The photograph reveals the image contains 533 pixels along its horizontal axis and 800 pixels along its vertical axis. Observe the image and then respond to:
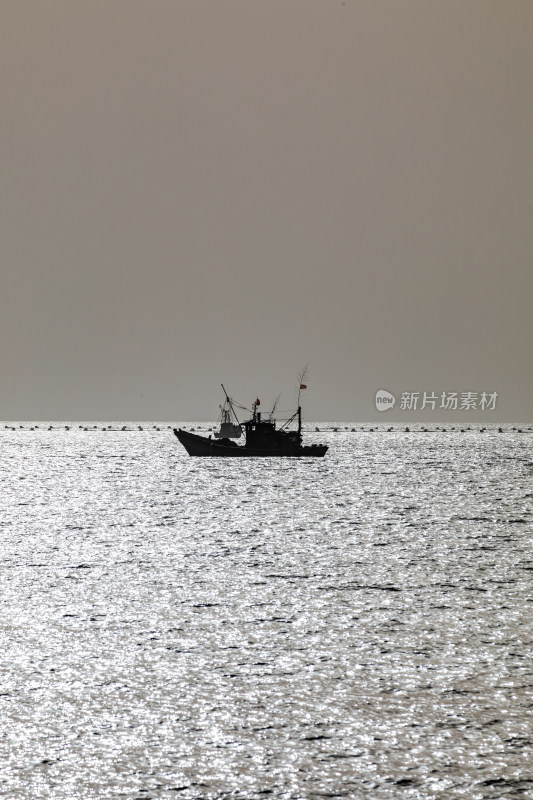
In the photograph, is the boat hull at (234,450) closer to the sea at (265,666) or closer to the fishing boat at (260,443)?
the fishing boat at (260,443)

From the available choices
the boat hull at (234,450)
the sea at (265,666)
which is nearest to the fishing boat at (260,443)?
the boat hull at (234,450)

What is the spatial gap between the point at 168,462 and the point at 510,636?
13931 cm

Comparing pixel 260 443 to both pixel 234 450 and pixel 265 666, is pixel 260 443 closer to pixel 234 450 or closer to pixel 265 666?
pixel 234 450

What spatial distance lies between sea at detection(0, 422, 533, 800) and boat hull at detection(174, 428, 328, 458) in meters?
88.0

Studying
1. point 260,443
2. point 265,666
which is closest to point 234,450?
point 260,443

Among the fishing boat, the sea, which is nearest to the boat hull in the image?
the fishing boat

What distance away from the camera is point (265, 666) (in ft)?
67.2

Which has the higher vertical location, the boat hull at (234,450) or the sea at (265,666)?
the boat hull at (234,450)

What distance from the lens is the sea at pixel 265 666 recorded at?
1386cm

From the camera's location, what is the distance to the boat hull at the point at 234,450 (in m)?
142

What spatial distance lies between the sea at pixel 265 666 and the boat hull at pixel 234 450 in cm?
8804

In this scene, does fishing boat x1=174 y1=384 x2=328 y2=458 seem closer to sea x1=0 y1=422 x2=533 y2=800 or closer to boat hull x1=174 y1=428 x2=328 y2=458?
boat hull x1=174 y1=428 x2=328 y2=458

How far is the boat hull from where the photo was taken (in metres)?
142

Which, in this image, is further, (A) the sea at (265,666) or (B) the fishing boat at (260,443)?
(B) the fishing boat at (260,443)
